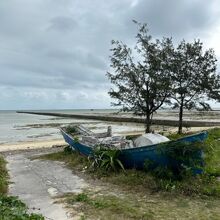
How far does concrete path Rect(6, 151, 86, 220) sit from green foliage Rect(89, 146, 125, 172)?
2.85 feet

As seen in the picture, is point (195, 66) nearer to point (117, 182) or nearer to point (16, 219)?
point (117, 182)

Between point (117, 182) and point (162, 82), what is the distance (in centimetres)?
1248

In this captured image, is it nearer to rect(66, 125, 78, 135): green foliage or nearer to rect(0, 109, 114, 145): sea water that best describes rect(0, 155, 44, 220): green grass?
rect(66, 125, 78, 135): green foliage

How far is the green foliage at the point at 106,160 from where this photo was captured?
11.5 m

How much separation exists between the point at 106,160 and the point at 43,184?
2144mm

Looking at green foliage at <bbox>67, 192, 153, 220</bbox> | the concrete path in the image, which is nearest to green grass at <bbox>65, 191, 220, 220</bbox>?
green foliage at <bbox>67, 192, 153, 220</bbox>

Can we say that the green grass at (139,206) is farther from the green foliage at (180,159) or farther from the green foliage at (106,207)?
the green foliage at (180,159)

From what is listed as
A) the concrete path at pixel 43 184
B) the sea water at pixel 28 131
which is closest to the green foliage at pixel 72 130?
the concrete path at pixel 43 184

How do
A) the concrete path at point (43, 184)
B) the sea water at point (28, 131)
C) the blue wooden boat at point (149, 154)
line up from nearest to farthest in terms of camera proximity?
the concrete path at point (43, 184) < the blue wooden boat at point (149, 154) < the sea water at point (28, 131)

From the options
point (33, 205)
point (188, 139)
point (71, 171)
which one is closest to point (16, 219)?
point (33, 205)

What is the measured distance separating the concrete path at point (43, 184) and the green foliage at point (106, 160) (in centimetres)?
87

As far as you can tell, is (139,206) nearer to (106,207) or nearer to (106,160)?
(106,207)

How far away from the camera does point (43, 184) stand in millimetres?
10648

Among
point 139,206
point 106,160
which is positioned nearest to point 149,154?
point 106,160
